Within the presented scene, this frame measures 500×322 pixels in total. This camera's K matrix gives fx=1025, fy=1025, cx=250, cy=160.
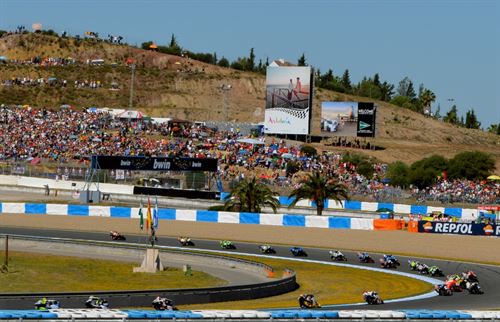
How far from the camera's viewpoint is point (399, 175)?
115625 millimetres

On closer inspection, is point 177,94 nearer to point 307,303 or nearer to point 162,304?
point 307,303

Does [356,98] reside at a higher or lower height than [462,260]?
higher

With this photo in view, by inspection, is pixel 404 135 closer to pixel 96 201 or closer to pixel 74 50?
pixel 74 50

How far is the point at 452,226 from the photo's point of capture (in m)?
65.0

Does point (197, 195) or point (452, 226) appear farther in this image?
point (197, 195)

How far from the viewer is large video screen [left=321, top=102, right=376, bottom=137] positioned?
→ 12669 cm

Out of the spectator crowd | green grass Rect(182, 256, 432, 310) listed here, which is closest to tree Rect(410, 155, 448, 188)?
the spectator crowd

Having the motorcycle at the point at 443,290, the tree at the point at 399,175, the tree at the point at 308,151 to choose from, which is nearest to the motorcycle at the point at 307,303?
the motorcycle at the point at 443,290

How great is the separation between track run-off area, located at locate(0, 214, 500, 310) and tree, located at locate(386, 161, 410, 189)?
45522 millimetres

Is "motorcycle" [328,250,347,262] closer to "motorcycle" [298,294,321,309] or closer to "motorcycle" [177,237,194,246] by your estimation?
"motorcycle" [177,237,194,246]

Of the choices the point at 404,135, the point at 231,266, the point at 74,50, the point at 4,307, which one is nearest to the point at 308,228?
the point at 231,266

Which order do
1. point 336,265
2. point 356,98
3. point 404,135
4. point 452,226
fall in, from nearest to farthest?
1. point 336,265
2. point 452,226
3. point 404,135
4. point 356,98

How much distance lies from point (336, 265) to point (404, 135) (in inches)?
4548

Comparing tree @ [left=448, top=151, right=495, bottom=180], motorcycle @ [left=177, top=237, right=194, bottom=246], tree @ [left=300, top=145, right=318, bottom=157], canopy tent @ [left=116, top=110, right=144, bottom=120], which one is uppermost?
canopy tent @ [left=116, top=110, right=144, bottom=120]
